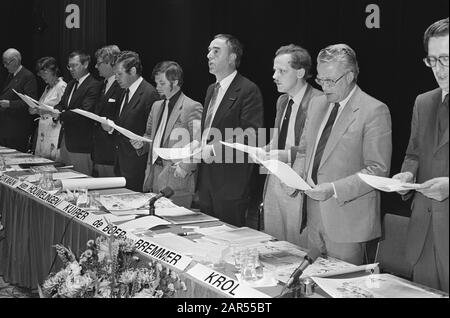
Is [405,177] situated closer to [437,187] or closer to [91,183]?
[437,187]

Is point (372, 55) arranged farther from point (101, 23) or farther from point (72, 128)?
point (101, 23)

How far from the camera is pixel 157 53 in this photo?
5.76 meters

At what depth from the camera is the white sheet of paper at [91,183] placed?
356 cm

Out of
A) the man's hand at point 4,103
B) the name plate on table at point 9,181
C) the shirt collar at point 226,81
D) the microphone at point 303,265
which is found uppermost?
the shirt collar at point 226,81

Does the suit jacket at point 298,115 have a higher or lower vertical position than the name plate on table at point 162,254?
higher

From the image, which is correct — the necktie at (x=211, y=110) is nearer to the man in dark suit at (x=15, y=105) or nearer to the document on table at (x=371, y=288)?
the document on table at (x=371, y=288)

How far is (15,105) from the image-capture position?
614 centimetres

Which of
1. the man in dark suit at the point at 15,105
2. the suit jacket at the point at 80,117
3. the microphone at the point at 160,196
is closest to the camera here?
the microphone at the point at 160,196

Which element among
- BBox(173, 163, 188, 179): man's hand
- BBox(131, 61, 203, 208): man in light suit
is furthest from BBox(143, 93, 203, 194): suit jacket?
BBox(173, 163, 188, 179): man's hand

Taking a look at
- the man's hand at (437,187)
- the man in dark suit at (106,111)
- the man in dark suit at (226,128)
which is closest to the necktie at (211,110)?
the man in dark suit at (226,128)

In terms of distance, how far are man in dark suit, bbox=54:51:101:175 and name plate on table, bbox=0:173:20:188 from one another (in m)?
1.29

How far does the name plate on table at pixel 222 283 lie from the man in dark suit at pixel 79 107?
3401 mm

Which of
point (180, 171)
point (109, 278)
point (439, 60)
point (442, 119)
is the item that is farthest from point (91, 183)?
point (439, 60)

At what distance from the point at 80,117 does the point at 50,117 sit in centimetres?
65
